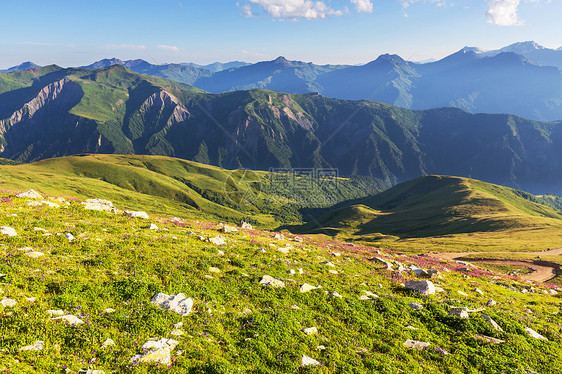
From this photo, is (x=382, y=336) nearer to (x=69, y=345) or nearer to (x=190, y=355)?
(x=190, y=355)

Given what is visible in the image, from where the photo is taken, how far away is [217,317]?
1349 centimetres

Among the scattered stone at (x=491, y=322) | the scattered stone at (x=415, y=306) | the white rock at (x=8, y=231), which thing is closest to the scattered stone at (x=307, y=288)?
the scattered stone at (x=415, y=306)

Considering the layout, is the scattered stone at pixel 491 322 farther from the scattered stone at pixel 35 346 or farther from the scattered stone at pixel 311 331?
the scattered stone at pixel 35 346

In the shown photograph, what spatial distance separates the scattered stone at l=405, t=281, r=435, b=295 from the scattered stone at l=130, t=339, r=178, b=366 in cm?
1960

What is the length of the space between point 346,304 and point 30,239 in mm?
22145

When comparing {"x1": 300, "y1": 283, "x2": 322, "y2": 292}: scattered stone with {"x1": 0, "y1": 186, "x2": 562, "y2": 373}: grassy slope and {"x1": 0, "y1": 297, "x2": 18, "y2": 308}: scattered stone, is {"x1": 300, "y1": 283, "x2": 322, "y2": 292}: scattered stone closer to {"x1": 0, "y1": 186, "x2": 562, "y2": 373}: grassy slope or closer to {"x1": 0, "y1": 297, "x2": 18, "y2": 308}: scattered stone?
{"x1": 0, "y1": 186, "x2": 562, "y2": 373}: grassy slope

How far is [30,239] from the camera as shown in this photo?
57.9 feet

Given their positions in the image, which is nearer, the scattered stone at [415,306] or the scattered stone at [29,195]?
the scattered stone at [415,306]

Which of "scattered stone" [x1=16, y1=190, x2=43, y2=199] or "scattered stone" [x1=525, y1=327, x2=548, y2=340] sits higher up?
"scattered stone" [x1=16, y1=190, x2=43, y2=199]

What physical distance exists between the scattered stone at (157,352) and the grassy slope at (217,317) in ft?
0.83

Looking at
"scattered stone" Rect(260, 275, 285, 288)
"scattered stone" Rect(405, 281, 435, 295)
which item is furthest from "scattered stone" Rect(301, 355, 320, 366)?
"scattered stone" Rect(405, 281, 435, 295)

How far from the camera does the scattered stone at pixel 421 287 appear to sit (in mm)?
21547

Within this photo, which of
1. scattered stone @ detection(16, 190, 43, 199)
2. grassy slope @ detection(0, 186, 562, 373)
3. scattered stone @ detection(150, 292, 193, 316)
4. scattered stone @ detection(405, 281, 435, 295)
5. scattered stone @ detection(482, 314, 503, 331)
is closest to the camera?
grassy slope @ detection(0, 186, 562, 373)

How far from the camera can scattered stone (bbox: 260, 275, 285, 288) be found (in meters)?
18.4
